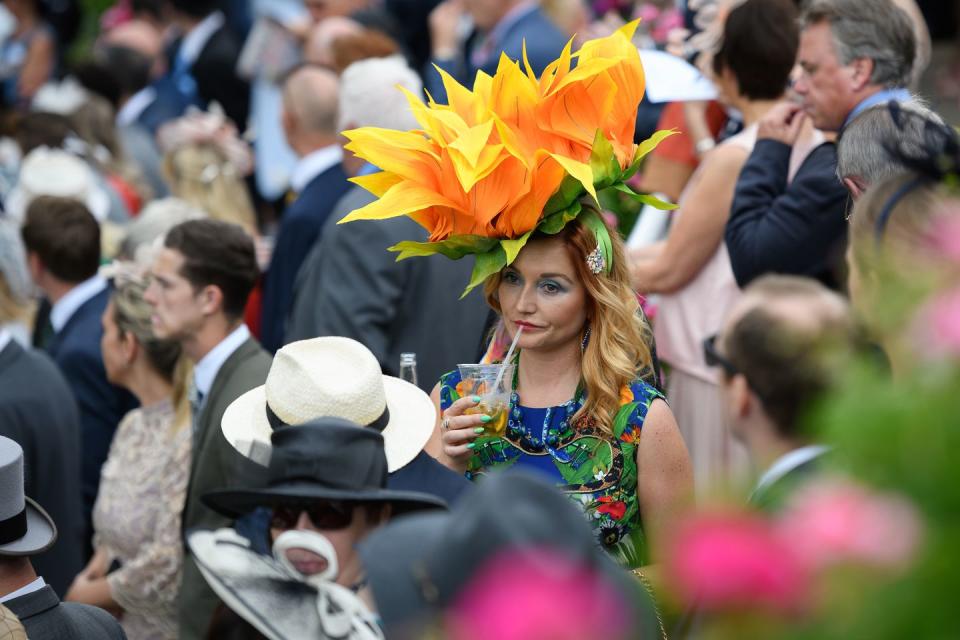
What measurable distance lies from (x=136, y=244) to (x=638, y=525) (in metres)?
3.25

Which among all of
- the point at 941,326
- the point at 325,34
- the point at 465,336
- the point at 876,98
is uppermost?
the point at 941,326

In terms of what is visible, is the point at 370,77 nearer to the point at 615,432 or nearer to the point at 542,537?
the point at 615,432

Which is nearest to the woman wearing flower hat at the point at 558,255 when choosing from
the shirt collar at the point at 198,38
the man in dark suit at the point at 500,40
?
the man in dark suit at the point at 500,40

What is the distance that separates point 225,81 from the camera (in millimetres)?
10812

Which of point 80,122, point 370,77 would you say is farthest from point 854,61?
point 80,122

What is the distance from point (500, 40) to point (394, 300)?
2.46 m

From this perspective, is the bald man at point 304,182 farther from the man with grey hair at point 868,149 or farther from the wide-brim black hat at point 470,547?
the wide-brim black hat at point 470,547

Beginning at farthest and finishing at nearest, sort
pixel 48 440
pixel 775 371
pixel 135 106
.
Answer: pixel 135 106, pixel 48 440, pixel 775 371

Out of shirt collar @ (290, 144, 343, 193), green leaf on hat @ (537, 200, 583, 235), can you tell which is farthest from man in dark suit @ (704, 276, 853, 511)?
shirt collar @ (290, 144, 343, 193)

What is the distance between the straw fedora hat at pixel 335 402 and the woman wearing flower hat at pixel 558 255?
18 cm

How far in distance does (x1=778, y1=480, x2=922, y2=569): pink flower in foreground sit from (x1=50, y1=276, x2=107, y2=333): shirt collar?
17.8 feet

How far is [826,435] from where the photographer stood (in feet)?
4.25

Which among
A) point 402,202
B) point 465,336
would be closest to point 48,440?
point 465,336

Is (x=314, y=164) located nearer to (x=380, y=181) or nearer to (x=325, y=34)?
(x=325, y=34)
